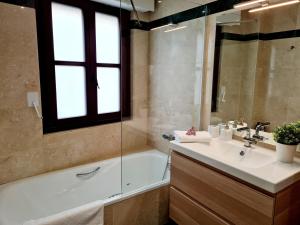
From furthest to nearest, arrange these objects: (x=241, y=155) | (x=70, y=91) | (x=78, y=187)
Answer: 1. (x=70, y=91)
2. (x=78, y=187)
3. (x=241, y=155)

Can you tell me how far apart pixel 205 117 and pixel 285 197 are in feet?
3.56

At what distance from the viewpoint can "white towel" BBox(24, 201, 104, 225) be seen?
147 centimetres

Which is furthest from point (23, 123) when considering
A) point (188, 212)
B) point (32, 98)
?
point (188, 212)

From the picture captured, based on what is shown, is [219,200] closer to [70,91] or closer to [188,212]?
[188,212]

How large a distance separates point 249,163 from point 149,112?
1.41m

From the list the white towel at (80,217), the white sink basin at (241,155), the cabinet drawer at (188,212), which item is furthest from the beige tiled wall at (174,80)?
the white towel at (80,217)

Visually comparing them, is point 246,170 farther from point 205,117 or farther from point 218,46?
point 218,46

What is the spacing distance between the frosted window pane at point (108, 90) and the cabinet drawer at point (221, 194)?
4.07 ft

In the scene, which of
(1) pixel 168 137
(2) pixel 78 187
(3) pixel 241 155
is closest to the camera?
(3) pixel 241 155

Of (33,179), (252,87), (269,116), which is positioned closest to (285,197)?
(269,116)

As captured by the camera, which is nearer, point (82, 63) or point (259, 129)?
point (259, 129)

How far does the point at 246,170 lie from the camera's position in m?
1.26

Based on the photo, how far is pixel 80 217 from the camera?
5.15 ft

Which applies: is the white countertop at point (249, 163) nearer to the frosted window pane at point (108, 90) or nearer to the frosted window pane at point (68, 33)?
the frosted window pane at point (108, 90)
